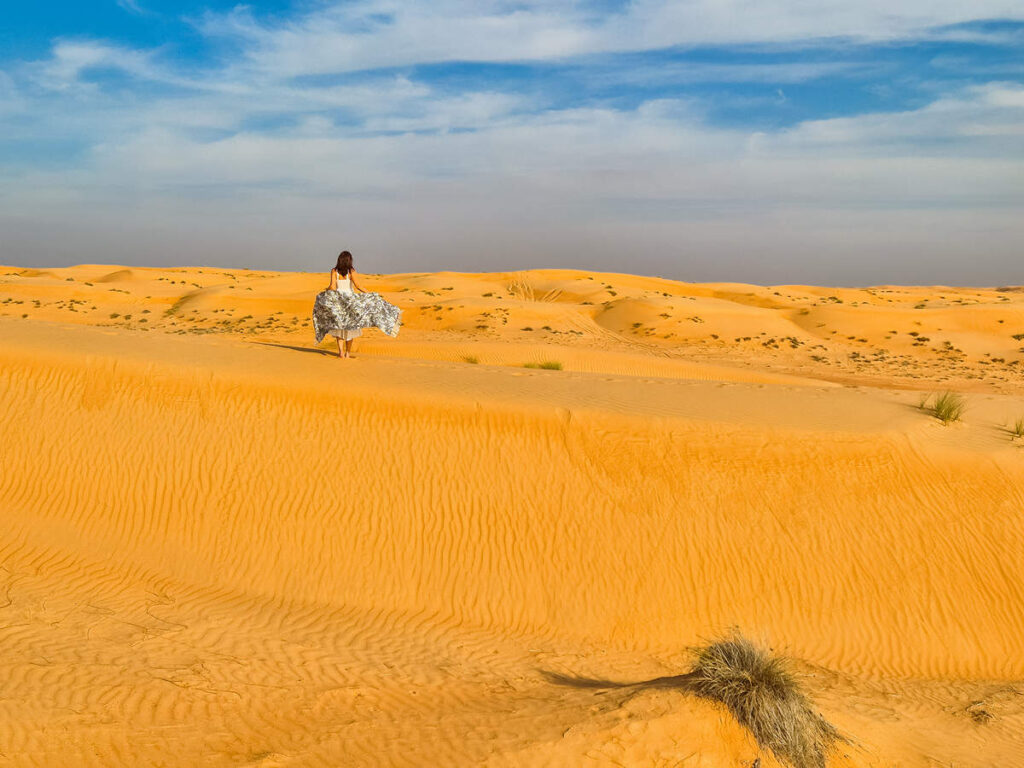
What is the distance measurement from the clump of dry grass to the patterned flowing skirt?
7.58 m

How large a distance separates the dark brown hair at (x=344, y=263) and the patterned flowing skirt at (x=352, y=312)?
331 mm

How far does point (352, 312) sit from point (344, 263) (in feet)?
2.58

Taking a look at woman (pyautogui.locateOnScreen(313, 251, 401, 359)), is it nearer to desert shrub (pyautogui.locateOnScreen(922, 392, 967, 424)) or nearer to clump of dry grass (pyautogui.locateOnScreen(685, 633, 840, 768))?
clump of dry grass (pyautogui.locateOnScreen(685, 633, 840, 768))

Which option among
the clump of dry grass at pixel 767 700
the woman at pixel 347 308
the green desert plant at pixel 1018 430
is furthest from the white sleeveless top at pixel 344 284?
the green desert plant at pixel 1018 430

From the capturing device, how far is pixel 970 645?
25.0 feet

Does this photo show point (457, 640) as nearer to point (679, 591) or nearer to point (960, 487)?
point (679, 591)

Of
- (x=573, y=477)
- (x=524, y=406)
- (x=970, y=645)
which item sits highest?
(x=524, y=406)

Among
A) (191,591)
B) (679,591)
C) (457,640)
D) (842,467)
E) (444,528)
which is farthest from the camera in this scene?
(842,467)

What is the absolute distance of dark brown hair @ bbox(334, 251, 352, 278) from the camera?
11.1 m

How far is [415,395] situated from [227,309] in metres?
26.6

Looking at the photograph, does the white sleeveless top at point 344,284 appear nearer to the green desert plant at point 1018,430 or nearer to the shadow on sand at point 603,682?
the shadow on sand at point 603,682

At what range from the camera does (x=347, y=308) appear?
1155 centimetres

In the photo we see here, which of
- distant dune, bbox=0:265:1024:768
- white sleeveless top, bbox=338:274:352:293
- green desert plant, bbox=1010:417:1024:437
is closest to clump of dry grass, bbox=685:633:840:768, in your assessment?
distant dune, bbox=0:265:1024:768

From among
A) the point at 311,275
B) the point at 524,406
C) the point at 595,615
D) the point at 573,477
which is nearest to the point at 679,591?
the point at 595,615
